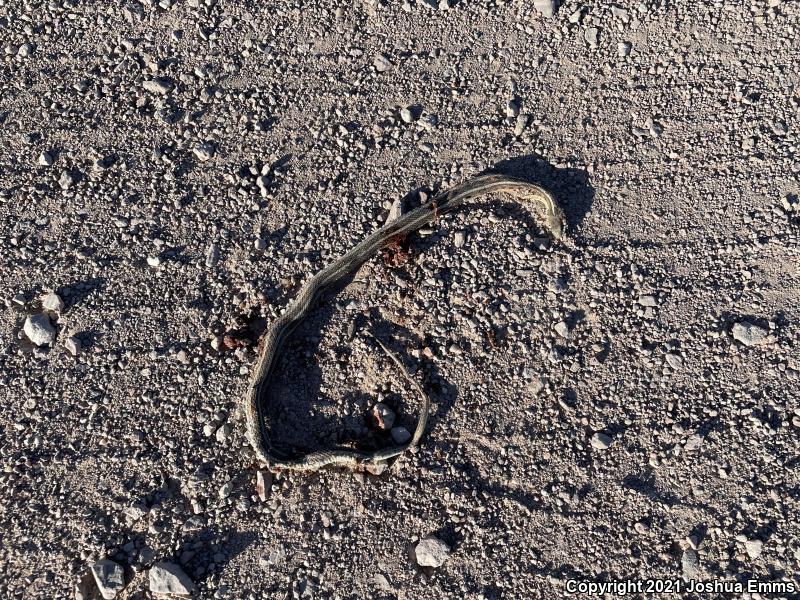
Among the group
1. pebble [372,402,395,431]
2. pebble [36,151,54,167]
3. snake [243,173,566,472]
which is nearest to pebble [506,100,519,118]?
snake [243,173,566,472]

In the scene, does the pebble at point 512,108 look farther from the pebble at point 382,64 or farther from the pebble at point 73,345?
the pebble at point 73,345

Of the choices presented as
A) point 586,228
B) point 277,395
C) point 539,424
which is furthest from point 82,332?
point 586,228

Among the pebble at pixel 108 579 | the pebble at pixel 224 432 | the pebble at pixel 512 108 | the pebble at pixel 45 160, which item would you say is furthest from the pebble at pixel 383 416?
the pebble at pixel 45 160

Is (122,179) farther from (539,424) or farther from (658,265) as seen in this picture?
(658,265)

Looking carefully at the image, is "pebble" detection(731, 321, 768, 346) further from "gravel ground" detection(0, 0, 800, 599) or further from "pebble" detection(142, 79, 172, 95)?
"pebble" detection(142, 79, 172, 95)

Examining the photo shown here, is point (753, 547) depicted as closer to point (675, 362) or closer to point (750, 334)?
point (675, 362)

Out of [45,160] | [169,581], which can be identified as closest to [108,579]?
[169,581]
